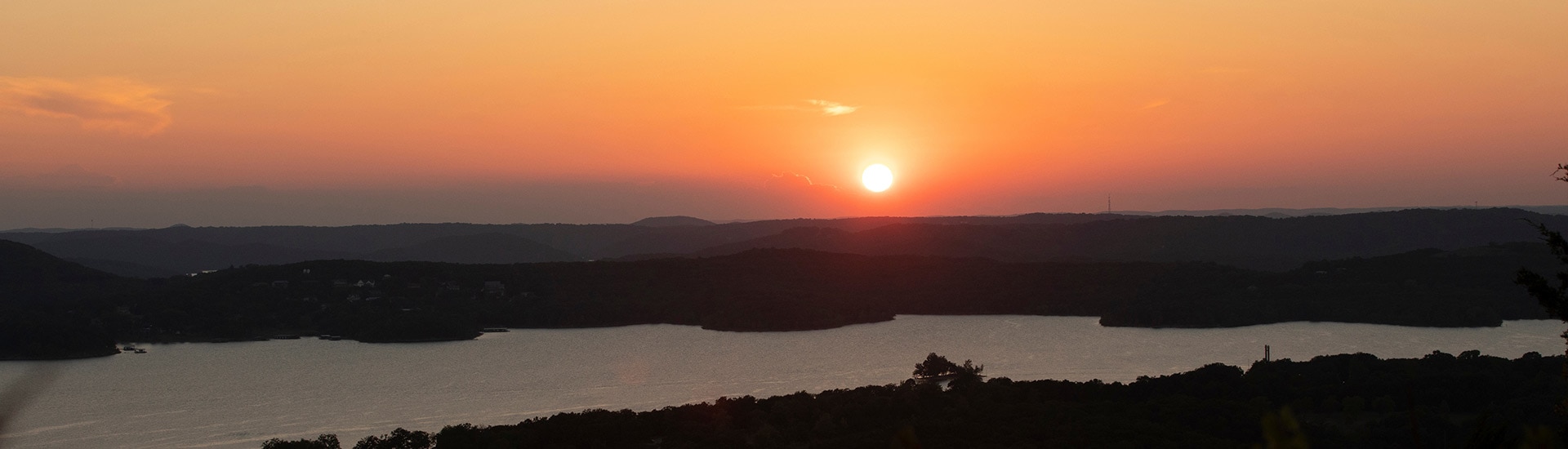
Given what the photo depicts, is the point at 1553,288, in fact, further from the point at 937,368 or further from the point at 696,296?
the point at 696,296

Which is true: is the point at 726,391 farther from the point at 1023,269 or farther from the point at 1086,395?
the point at 1023,269

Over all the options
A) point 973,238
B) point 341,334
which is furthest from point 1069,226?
point 341,334

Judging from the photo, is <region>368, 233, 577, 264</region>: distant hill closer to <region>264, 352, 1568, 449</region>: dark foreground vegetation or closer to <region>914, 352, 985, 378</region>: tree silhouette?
<region>914, 352, 985, 378</region>: tree silhouette

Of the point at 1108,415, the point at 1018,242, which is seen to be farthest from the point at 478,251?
the point at 1108,415

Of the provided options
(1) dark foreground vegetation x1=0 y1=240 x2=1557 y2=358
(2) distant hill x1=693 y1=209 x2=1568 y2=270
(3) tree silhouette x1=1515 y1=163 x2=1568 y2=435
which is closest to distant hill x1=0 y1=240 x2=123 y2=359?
(1) dark foreground vegetation x1=0 y1=240 x2=1557 y2=358

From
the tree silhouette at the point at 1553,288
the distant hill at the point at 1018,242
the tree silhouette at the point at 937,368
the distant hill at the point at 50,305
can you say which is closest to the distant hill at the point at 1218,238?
the distant hill at the point at 1018,242
